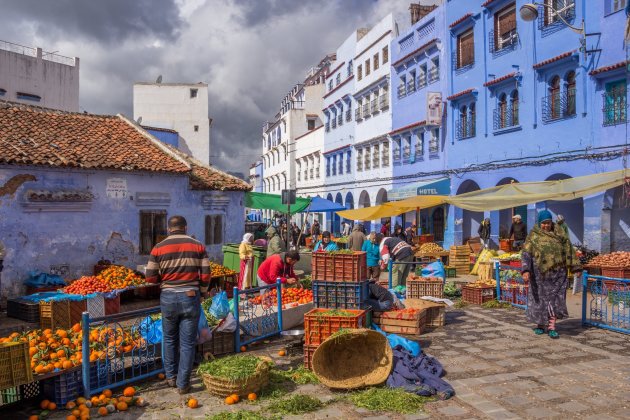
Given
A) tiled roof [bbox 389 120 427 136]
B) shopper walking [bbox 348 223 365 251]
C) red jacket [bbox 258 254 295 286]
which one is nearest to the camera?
red jacket [bbox 258 254 295 286]

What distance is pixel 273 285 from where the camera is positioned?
9125 mm

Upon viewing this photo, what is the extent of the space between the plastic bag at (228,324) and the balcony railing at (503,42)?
16163 millimetres

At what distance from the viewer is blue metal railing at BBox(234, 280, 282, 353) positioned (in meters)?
8.70

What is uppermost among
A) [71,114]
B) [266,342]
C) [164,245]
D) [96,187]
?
[71,114]

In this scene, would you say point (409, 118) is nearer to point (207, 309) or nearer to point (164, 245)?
point (207, 309)

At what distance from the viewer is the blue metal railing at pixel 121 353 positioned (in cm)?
635

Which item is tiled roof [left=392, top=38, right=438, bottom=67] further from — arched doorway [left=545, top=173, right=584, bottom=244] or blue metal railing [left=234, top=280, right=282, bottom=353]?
blue metal railing [left=234, top=280, right=282, bottom=353]

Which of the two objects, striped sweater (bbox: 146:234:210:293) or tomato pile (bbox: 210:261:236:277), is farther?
tomato pile (bbox: 210:261:236:277)

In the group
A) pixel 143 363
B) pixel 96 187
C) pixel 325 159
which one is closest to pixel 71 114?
pixel 96 187

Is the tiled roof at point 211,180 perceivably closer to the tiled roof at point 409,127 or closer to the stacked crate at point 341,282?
the stacked crate at point 341,282

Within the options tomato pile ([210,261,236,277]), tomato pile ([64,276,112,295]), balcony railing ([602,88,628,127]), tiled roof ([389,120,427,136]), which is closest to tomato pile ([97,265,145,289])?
tomato pile ([64,276,112,295])

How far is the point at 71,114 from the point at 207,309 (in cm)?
1156

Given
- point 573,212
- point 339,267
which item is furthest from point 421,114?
point 339,267

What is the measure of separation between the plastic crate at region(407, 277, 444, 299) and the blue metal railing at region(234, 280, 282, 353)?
3.62 metres
